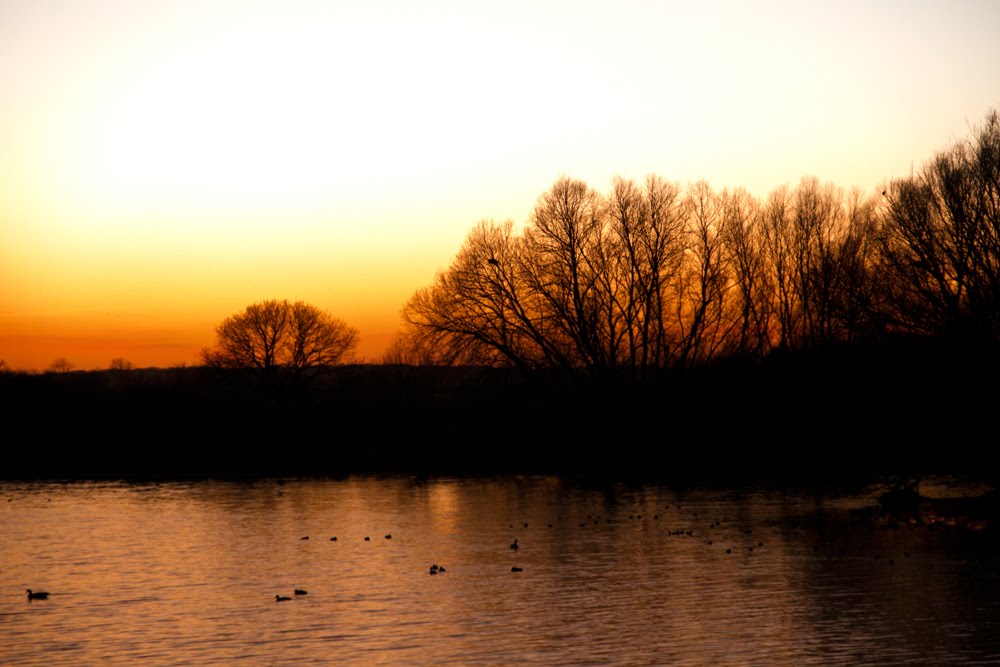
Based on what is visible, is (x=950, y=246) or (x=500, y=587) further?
(x=950, y=246)

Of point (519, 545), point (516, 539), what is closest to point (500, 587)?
point (519, 545)

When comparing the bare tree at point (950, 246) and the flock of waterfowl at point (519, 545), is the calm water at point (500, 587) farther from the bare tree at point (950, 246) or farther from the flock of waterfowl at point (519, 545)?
the bare tree at point (950, 246)

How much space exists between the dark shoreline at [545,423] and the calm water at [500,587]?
416 centimetres

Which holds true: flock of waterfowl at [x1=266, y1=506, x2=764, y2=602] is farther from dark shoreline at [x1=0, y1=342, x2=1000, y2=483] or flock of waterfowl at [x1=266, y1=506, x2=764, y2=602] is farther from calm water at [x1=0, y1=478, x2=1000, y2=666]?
dark shoreline at [x1=0, y1=342, x2=1000, y2=483]

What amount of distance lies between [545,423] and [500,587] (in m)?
42.7

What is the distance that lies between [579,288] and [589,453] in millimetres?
10547

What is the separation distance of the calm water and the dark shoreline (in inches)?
164

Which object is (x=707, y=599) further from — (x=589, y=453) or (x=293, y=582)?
(x=589, y=453)

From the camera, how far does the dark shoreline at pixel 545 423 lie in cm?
3597

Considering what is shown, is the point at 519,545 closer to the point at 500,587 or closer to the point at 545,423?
the point at 500,587

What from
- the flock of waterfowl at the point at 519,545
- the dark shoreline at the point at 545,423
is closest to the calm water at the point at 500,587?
the flock of waterfowl at the point at 519,545

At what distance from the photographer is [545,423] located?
6775 cm

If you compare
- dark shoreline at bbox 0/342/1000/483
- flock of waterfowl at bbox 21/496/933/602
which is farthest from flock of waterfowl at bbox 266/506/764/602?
dark shoreline at bbox 0/342/1000/483

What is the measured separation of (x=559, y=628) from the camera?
20.4m
